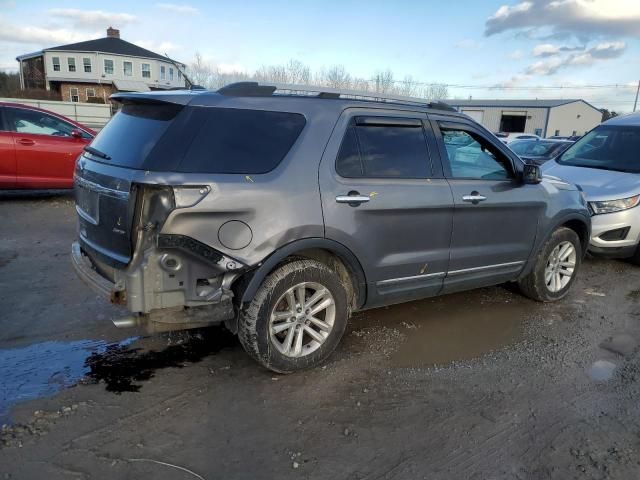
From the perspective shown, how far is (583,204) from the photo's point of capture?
216 inches

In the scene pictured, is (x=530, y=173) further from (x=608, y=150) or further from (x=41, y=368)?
(x=41, y=368)

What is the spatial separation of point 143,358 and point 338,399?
5.11ft

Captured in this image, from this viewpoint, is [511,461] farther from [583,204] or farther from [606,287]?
[606,287]

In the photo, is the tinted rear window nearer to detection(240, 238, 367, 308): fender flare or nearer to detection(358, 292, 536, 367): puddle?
detection(240, 238, 367, 308): fender flare

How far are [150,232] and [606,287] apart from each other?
218 inches

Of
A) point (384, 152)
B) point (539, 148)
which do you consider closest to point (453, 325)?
point (384, 152)

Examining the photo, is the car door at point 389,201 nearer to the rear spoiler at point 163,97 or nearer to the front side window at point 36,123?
the rear spoiler at point 163,97

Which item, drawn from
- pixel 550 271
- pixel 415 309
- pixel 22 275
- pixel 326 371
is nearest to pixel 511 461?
pixel 326 371

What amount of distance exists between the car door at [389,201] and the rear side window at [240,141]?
334 mm

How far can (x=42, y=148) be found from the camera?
354 inches

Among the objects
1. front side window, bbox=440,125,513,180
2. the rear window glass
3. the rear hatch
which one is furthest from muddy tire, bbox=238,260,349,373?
front side window, bbox=440,125,513,180

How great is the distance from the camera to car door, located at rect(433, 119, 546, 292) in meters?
4.32

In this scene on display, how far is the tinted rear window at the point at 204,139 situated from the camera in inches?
123

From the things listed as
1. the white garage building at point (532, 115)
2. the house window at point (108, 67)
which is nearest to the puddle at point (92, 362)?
the white garage building at point (532, 115)
